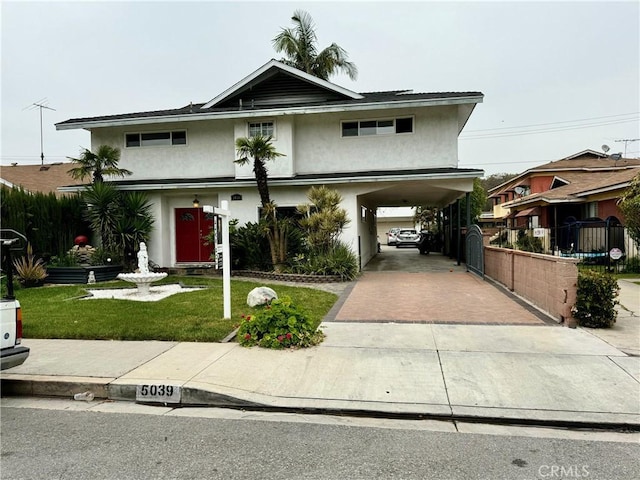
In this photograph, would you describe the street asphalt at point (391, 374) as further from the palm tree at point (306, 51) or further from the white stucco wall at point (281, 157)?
the palm tree at point (306, 51)

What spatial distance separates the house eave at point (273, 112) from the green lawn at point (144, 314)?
267 inches

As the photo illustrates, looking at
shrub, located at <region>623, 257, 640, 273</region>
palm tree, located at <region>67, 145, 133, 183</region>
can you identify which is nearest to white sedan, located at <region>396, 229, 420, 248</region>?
shrub, located at <region>623, 257, 640, 273</region>

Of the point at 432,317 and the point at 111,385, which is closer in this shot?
the point at 111,385

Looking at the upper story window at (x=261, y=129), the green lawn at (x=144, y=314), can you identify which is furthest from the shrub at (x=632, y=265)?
the upper story window at (x=261, y=129)

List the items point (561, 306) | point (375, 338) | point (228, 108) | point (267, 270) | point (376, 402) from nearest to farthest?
1. point (376, 402)
2. point (375, 338)
3. point (561, 306)
4. point (267, 270)
5. point (228, 108)

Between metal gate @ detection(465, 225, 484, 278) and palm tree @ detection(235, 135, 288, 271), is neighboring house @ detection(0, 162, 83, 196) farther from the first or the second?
metal gate @ detection(465, 225, 484, 278)

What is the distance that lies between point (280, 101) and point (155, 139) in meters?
5.17

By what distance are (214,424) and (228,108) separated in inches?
560

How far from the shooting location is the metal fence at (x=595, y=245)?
50.3ft

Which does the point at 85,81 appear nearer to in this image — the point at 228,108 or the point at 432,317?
the point at 228,108

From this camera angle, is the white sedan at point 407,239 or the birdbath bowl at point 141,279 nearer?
the birdbath bowl at point 141,279

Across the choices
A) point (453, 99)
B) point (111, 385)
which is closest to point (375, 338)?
point (111, 385)

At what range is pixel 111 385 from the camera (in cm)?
490

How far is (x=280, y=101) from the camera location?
16.5 m
